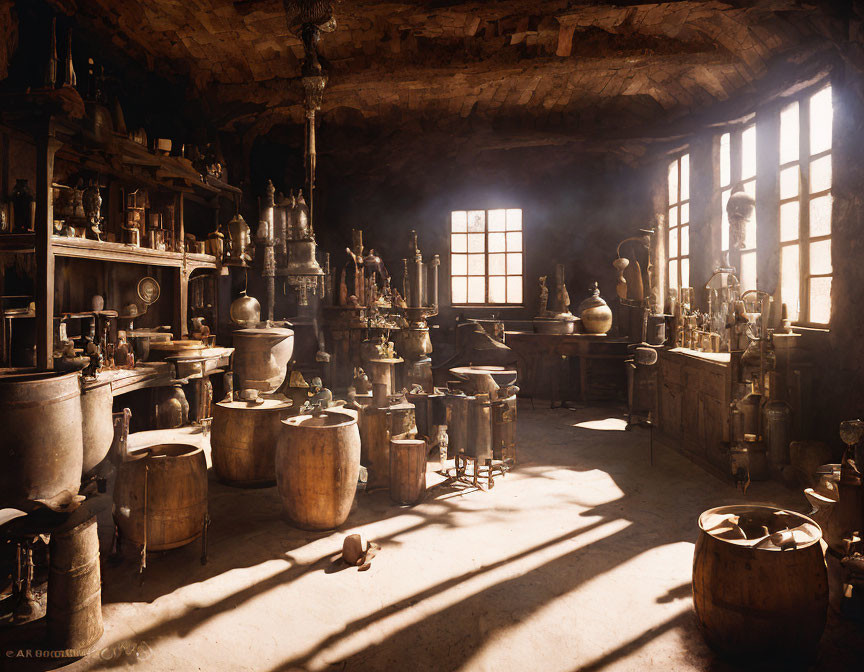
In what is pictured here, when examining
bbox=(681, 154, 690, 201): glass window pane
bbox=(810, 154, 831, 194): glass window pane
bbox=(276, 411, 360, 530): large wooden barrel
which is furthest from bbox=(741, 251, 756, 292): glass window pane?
bbox=(276, 411, 360, 530): large wooden barrel

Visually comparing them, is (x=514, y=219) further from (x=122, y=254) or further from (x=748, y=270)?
(x=122, y=254)

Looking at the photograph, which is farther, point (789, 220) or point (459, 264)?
point (459, 264)

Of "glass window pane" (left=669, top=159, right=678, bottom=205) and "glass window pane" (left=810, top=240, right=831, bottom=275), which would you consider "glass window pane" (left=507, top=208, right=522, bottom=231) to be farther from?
"glass window pane" (left=810, top=240, right=831, bottom=275)

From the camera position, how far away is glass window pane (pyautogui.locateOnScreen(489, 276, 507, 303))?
10148 millimetres

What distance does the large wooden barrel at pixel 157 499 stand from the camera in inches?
121

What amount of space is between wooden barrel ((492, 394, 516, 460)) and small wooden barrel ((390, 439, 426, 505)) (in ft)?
3.30

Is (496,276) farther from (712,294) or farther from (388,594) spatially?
(388,594)

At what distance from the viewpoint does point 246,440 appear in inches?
172

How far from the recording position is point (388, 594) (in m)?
2.91

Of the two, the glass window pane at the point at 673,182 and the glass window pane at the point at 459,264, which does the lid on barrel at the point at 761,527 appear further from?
the glass window pane at the point at 459,264

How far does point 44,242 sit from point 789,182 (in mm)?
6711

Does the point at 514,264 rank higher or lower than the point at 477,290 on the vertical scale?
higher

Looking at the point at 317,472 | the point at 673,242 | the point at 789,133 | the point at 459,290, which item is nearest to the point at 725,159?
the point at 789,133

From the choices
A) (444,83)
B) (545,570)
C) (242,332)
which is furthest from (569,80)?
(545,570)
